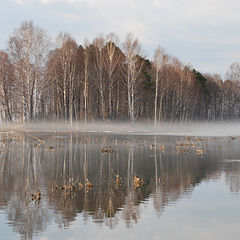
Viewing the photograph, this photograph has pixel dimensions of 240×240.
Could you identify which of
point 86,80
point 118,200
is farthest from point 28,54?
point 118,200

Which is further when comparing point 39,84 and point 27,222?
point 39,84

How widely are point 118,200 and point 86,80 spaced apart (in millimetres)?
45314

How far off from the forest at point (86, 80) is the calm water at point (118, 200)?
34.1 meters

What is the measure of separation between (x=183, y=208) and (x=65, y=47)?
4814 centimetres

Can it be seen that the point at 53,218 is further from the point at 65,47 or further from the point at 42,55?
the point at 65,47

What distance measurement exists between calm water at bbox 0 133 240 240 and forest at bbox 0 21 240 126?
1344 inches

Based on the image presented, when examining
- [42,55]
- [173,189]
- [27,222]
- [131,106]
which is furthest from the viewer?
[131,106]

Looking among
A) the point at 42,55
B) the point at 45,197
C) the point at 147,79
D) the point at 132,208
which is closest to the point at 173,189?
the point at 132,208

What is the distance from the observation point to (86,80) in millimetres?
54500

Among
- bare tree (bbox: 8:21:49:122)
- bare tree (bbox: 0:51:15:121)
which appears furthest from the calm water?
bare tree (bbox: 0:51:15:121)

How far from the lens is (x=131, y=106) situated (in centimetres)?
5462

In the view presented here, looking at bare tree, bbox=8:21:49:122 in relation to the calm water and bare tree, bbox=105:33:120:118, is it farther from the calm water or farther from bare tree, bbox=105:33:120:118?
the calm water

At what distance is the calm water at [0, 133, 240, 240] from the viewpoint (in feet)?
25.2

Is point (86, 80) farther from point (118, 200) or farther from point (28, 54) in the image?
point (118, 200)
